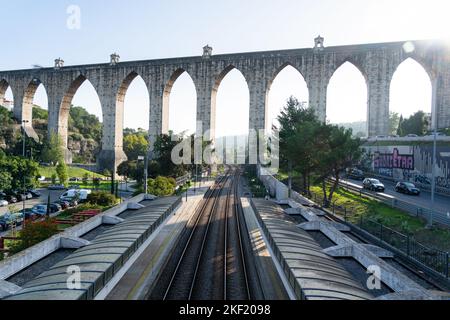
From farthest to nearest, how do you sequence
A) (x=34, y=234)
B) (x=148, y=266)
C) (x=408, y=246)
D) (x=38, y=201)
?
(x=38, y=201), (x=34, y=234), (x=408, y=246), (x=148, y=266)

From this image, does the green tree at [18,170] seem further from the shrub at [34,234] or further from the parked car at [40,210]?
the shrub at [34,234]

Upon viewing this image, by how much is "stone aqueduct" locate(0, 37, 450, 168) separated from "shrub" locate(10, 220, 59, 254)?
51.1 metres

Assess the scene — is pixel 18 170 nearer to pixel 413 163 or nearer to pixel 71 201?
pixel 71 201

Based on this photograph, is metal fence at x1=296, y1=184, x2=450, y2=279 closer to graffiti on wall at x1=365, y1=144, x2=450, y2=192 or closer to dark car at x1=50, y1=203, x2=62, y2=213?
graffiti on wall at x1=365, y1=144, x2=450, y2=192

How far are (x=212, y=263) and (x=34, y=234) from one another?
10.8 metres

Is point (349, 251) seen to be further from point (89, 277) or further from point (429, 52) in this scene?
point (429, 52)

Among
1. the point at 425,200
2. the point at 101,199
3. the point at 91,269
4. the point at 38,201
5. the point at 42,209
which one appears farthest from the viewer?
the point at 38,201

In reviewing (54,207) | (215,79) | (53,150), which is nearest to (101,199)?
(54,207)

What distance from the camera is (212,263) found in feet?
69.2

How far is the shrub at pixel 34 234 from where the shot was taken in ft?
71.3

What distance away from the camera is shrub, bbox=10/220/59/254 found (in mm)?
21719

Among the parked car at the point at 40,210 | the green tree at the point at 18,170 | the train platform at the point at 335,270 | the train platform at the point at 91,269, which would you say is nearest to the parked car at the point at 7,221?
the parked car at the point at 40,210

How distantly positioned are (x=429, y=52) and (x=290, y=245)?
56233mm
